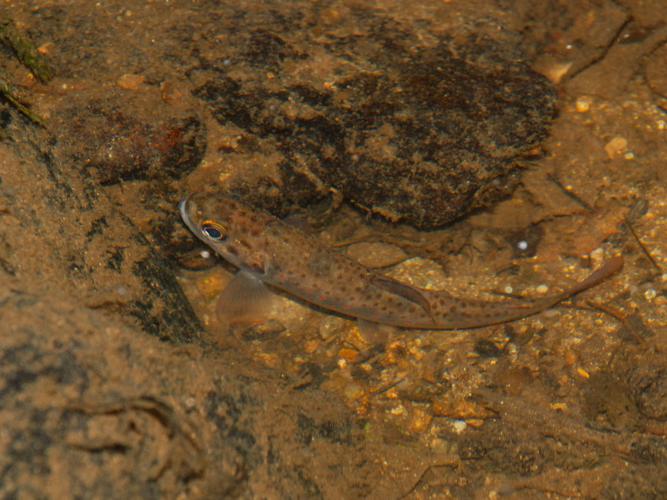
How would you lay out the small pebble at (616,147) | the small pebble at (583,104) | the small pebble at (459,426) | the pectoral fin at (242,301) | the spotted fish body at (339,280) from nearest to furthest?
the small pebble at (459,426) < the spotted fish body at (339,280) < the pectoral fin at (242,301) < the small pebble at (616,147) < the small pebble at (583,104)

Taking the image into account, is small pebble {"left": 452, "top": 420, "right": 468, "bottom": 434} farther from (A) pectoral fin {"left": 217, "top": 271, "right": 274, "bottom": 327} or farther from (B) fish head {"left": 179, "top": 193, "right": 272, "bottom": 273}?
(B) fish head {"left": 179, "top": 193, "right": 272, "bottom": 273}

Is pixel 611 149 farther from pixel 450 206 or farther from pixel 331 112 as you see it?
pixel 331 112

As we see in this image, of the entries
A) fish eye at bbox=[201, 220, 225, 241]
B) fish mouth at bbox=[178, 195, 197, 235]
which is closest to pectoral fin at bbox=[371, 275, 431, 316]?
fish eye at bbox=[201, 220, 225, 241]

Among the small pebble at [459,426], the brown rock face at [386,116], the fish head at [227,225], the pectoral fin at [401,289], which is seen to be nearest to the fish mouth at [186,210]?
the fish head at [227,225]

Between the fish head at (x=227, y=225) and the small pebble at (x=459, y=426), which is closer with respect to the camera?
the small pebble at (x=459, y=426)

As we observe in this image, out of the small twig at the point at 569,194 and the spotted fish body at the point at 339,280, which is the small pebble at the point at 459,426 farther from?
the small twig at the point at 569,194

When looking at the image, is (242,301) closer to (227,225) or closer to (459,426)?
(227,225)

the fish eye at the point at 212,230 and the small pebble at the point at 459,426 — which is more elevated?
the fish eye at the point at 212,230

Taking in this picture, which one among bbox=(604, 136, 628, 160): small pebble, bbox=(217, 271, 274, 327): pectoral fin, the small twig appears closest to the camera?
bbox=(217, 271, 274, 327): pectoral fin

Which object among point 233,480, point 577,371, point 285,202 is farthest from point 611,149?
point 233,480
